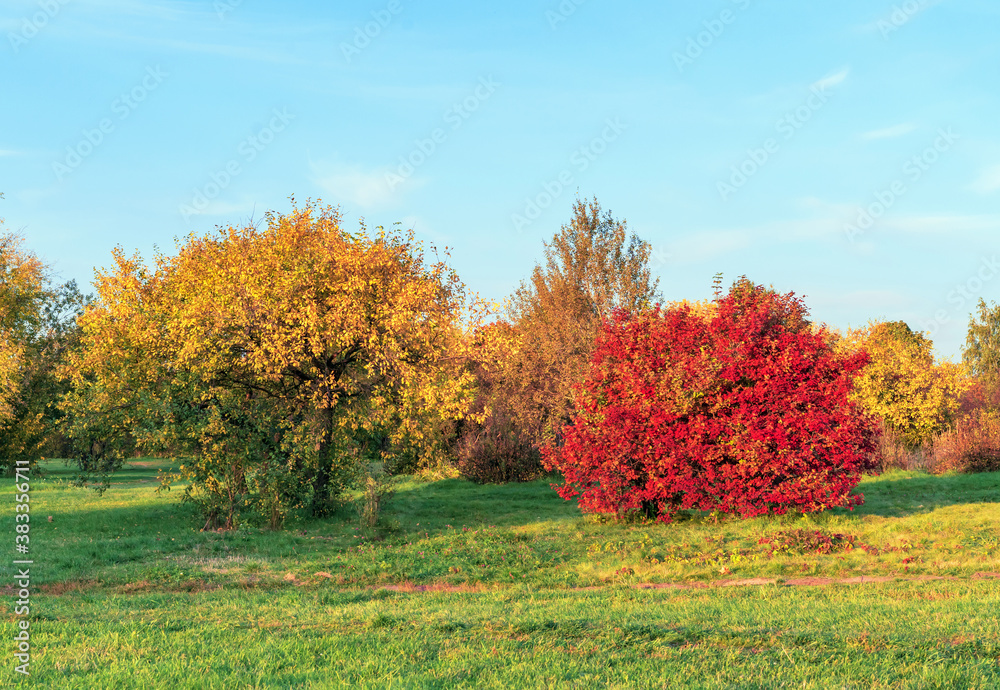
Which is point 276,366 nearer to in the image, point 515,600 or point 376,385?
point 376,385

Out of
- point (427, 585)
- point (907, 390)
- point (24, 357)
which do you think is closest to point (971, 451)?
point (907, 390)

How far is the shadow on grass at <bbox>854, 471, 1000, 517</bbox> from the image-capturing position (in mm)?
19828

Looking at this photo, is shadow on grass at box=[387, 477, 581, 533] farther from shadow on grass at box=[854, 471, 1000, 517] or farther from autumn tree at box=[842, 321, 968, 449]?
autumn tree at box=[842, 321, 968, 449]

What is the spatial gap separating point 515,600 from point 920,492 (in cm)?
1919

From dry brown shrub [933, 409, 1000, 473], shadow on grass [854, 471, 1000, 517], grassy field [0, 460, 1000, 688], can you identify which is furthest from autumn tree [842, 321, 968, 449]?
grassy field [0, 460, 1000, 688]

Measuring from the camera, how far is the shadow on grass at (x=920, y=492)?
19828 mm

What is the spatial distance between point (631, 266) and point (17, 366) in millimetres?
25265

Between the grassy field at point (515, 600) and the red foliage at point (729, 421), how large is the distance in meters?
0.87

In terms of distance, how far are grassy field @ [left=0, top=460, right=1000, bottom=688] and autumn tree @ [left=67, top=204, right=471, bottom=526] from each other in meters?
1.71

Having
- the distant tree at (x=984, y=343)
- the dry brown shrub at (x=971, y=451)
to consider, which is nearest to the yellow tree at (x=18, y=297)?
the dry brown shrub at (x=971, y=451)

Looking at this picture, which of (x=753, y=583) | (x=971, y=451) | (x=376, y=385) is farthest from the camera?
(x=971, y=451)

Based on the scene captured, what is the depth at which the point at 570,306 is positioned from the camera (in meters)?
36.5

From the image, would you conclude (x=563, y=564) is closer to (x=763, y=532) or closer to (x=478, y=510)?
(x=763, y=532)

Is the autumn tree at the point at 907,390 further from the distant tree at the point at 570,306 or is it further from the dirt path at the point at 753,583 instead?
the dirt path at the point at 753,583
